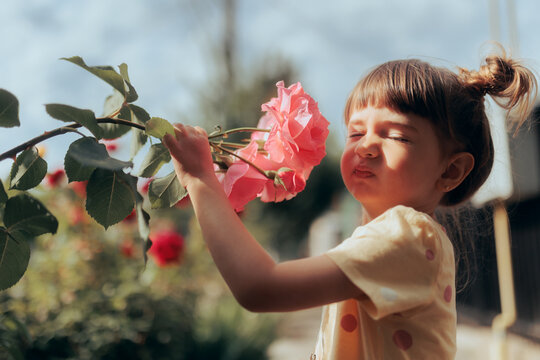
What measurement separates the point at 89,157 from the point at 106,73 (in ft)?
0.48

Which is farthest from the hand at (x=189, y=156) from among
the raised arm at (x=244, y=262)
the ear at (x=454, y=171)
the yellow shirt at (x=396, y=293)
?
the ear at (x=454, y=171)

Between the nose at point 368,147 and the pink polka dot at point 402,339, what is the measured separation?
0.28 meters

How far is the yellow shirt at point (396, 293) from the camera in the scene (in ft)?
2.04

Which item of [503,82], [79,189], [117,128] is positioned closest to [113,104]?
[117,128]

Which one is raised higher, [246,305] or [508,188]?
[508,188]

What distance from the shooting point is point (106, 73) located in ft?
2.05

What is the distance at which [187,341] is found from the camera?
2996 millimetres

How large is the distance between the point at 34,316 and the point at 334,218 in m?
11.1

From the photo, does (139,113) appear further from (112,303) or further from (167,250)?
(167,250)

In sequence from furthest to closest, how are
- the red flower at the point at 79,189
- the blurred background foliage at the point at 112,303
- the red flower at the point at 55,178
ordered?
the red flower at the point at 79,189, the red flower at the point at 55,178, the blurred background foliage at the point at 112,303

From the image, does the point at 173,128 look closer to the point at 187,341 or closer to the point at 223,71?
the point at 187,341

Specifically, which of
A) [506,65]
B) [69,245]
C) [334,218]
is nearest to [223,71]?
[334,218]

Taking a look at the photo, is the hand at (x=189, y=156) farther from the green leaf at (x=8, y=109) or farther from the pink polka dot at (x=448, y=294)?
the pink polka dot at (x=448, y=294)

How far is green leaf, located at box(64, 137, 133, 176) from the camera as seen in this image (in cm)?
52
